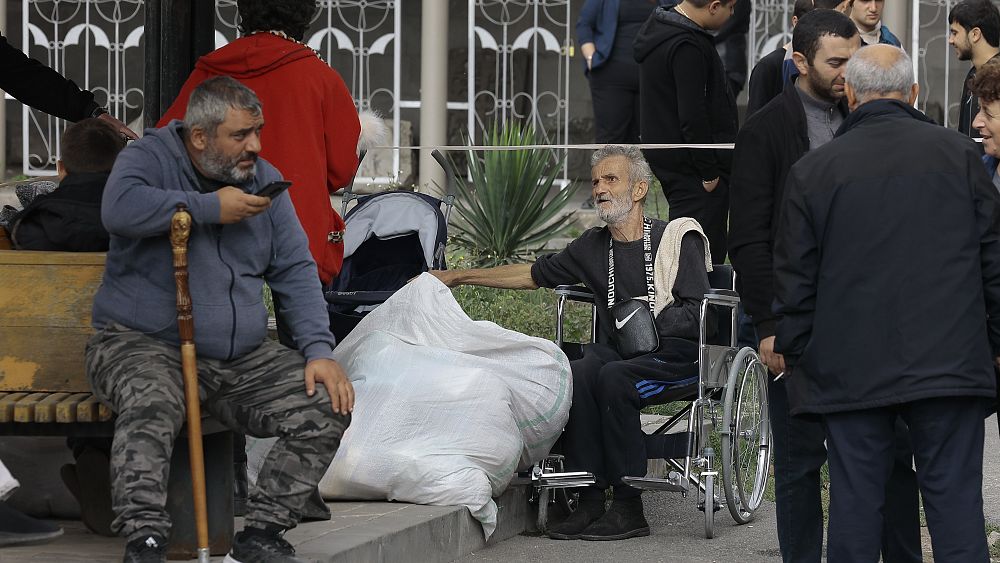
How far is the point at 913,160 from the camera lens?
411 cm

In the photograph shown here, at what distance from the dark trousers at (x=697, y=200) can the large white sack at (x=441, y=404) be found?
5.66 feet

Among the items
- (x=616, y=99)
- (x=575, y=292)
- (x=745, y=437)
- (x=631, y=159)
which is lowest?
(x=745, y=437)

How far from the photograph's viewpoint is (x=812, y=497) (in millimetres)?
4816

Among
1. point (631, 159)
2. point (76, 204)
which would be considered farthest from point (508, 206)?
point (76, 204)

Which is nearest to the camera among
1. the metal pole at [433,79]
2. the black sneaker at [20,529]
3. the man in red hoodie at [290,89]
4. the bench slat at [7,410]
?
the bench slat at [7,410]

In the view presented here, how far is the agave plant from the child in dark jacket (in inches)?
204

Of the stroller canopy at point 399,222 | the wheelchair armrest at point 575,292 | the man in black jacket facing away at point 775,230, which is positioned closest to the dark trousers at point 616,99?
the stroller canopy at point 399,222

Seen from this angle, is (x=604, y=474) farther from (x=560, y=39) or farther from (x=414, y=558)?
(x=560, y=39)

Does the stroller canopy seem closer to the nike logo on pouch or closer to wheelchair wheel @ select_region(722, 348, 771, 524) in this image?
the nike logo on pouch

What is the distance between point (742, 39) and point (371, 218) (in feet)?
13.3

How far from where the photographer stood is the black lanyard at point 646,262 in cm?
618

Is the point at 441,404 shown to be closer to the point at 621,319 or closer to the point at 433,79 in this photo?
the point at 621,319

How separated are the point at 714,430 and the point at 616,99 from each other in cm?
426

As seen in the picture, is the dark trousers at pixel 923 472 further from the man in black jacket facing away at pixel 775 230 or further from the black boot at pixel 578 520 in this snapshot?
the black boot at pixel 578 520
